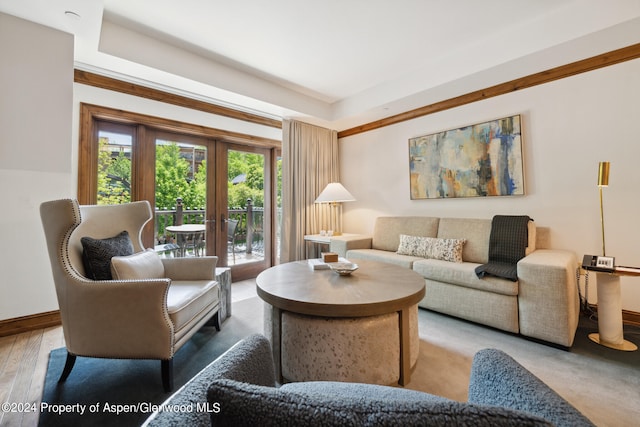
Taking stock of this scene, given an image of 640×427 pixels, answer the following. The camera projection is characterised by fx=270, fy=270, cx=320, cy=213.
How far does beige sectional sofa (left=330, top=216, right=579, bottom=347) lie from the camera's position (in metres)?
1.93

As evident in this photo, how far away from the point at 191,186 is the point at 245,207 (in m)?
0.83

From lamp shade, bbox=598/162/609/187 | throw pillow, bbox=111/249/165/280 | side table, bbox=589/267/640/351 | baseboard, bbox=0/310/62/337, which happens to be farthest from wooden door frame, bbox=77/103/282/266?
side table, bbox=589/267/640/351

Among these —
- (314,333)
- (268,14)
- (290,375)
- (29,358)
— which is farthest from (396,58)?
(29,358)

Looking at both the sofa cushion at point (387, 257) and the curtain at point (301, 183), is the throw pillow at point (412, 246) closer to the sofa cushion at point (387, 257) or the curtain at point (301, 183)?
the sofa cushion at point (387, 257)

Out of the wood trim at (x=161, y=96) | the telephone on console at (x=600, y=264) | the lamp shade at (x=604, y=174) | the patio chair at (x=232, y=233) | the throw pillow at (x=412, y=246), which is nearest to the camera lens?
the telephone on console at (x=600, y=264)

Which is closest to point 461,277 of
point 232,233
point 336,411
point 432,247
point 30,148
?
point 432,247

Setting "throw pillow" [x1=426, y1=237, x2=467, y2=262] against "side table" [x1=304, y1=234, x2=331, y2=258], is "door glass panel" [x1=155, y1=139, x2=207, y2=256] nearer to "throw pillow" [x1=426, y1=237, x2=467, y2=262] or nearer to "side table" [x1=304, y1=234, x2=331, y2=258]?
"side table" [x1=304, y1=234, x2=331, y2=258]

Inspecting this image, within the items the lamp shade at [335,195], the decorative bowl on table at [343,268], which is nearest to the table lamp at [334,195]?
the lamp shade at [335,195]

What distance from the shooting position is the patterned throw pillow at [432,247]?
283 centimetres

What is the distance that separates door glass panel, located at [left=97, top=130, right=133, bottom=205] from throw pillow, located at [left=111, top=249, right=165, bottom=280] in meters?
1.42

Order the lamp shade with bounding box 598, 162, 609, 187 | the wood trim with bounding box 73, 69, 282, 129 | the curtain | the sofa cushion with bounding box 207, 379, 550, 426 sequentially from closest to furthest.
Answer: the sofa cushion with bounding box 207, 379, 550, 426 → the lamp shade with bounding box 598, 162, 609, 187 → the wood trim with bounding box 73, 69, 282, 129 → the curtain

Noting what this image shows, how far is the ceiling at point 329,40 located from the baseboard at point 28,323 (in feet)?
7.52

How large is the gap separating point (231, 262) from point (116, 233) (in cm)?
202

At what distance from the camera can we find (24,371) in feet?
5.50
